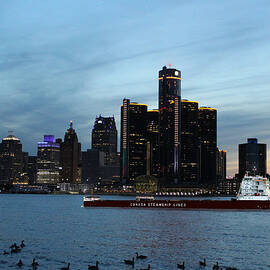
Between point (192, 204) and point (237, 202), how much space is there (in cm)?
1871

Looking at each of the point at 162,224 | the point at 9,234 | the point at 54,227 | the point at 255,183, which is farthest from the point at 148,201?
the point at 9,234

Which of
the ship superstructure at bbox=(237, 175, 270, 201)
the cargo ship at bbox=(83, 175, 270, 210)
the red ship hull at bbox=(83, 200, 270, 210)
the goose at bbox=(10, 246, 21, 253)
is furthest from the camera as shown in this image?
the red ship hull at bbox=(83, 200, 270, 210)

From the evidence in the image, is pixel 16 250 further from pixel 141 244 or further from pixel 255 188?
pixel 255 188

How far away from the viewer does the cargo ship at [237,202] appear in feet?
438

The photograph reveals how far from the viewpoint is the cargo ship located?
5251 inches

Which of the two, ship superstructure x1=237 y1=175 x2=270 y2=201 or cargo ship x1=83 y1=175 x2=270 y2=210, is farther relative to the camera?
cargo ship x1=83 y1=175 x2=270 y2=210

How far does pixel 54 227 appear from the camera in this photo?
332 ft

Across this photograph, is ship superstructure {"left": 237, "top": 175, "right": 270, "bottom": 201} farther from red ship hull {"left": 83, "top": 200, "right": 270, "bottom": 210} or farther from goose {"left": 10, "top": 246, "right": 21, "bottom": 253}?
goose {"left": 10, "top": 246, "right": 21, "bottom": 253}

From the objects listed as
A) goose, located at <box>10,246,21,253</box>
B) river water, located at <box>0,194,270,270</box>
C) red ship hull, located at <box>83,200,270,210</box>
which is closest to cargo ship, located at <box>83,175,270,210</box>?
red ship hull, located at <box>83,200,270,210</box>

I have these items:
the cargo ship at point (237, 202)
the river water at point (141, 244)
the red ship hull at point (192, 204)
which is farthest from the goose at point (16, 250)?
the red ship hull at point (192, 204)

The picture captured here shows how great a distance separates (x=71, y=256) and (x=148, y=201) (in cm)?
10044

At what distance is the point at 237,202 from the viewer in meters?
140

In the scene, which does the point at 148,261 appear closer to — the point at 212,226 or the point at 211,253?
the point at 211,253

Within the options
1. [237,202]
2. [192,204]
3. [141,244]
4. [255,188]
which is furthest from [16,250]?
[192,204]
